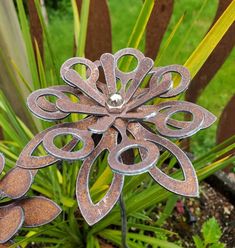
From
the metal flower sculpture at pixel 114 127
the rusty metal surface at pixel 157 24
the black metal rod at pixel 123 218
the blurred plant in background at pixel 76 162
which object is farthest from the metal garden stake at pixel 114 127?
the rusty metal surface at pixel 157 24

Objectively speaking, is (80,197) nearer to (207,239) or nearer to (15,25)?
(207,239)

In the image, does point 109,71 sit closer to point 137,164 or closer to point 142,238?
point 137,164

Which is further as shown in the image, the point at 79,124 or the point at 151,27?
the point at 151,27

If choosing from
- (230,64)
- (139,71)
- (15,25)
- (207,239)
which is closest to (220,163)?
(207,239)

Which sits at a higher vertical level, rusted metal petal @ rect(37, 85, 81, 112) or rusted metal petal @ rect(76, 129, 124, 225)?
rusted metal petal @ rect(37, 85, 81, 112)

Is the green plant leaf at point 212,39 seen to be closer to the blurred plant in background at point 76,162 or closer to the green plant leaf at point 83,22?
the blurred plant in background at point 76,162

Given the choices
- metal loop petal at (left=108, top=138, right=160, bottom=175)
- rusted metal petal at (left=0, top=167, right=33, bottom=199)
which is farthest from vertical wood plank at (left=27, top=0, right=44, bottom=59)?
metal loop petal at (left=108, top=138, right=160, bottom=175)

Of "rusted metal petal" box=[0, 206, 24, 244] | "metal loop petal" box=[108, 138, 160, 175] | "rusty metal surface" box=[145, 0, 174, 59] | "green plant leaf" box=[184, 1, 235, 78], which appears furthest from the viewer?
"rusty metal surface" box=[145, 0, 174, 59]

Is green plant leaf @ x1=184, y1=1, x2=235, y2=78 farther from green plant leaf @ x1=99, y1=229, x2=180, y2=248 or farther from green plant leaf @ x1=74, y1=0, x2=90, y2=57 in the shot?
green plant leaf @ x1=99, y1=229, x2=180, y2=248
